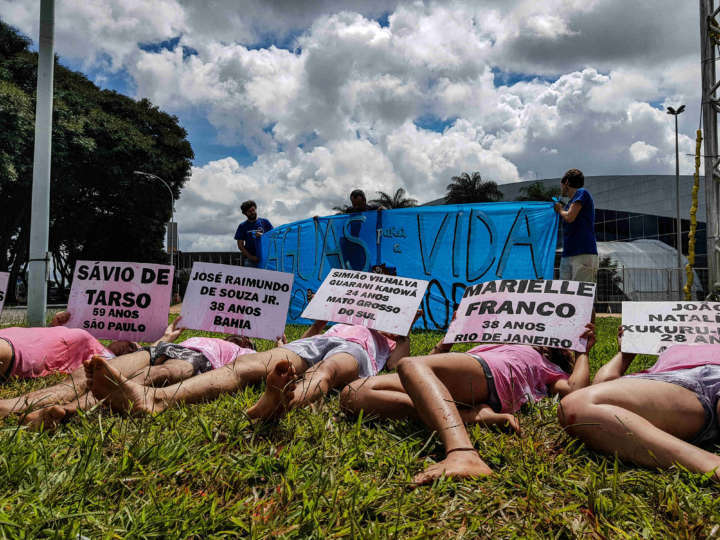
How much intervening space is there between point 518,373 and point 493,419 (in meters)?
0.42

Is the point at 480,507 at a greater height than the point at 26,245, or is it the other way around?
the point at 26,245

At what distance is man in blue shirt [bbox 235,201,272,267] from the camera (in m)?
7.52

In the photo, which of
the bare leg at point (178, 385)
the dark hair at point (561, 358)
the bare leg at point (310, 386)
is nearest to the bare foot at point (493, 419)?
the bare leg at point (310, 386)

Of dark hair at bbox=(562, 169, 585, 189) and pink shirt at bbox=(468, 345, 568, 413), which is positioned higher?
dark hair at bbox=(562, 169, 585, 189)

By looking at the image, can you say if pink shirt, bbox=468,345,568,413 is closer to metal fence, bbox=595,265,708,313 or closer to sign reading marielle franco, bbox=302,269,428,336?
sign reading marielle franco, bbox=302,269,428,336

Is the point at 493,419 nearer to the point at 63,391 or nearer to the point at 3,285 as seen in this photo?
the point at 63,391

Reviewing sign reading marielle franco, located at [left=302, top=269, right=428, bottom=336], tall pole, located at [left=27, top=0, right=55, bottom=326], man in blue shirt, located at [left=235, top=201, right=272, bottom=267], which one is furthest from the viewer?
man in blue shirt, located at [left=235, top=201, right=272, bottom=267]

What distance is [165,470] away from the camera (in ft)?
5.47

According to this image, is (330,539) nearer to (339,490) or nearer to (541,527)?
(339,490)

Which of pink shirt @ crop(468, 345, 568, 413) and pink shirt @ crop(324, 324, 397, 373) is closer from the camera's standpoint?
pink shirt @ crop(468, 345, 568, 413)

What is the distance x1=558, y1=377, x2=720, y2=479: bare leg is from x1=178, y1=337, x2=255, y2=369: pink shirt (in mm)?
2084

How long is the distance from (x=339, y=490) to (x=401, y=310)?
2225mm

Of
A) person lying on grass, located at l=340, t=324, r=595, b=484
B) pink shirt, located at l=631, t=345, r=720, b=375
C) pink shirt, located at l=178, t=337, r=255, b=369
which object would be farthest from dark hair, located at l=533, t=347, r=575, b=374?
pink shirt, located at l=178, t=337, r=255, b=369

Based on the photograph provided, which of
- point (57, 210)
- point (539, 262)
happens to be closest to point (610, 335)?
point (539, 262)
